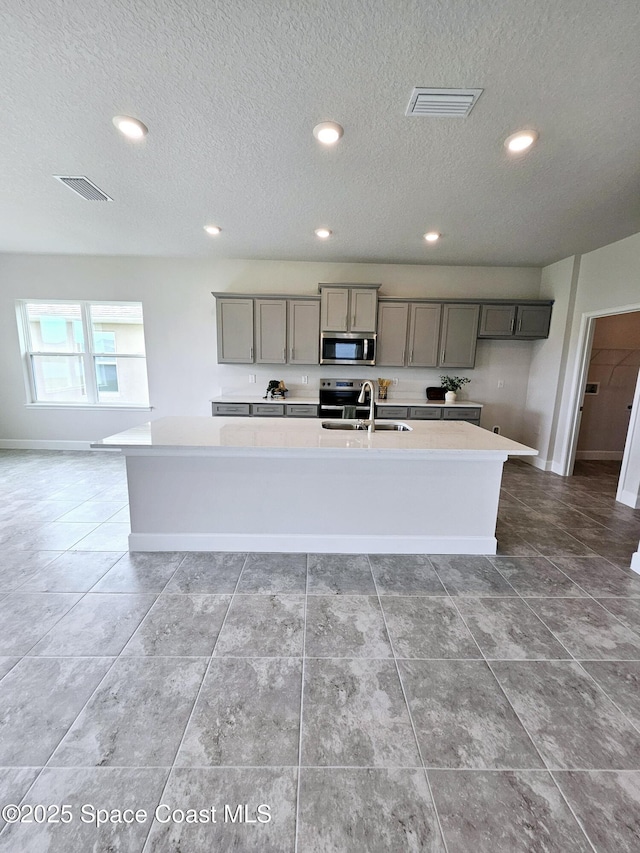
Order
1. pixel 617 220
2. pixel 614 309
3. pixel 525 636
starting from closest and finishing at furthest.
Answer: pixel 525 636 → pixel 617 220 → pixel 614 309

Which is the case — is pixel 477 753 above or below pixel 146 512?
below

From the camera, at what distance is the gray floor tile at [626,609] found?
1.85m

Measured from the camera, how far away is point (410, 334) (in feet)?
15.2

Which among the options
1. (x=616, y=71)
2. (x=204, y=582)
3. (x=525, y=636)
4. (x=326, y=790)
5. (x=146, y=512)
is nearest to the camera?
(x=326, y=790)

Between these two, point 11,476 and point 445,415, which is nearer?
point 11,476

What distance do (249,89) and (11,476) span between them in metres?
4.60

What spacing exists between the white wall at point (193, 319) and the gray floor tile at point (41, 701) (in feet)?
12.7

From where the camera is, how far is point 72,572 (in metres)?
2.20

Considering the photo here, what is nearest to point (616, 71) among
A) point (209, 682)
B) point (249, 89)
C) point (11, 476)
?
point (249, 89)

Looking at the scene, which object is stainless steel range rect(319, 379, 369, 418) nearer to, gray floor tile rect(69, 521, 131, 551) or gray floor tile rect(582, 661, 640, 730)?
gray floor tile rect(69, 521, 131, 551)

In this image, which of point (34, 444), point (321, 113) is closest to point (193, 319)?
point (34, 444)

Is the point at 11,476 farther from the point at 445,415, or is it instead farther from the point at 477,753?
the point at 445,415

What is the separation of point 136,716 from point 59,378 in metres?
5.40

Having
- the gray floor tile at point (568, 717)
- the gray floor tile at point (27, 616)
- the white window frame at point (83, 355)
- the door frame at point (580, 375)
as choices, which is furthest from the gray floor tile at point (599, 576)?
the white window frame at point (83, 355)
